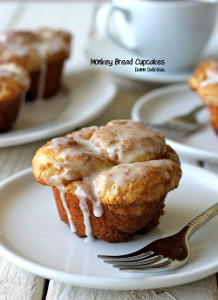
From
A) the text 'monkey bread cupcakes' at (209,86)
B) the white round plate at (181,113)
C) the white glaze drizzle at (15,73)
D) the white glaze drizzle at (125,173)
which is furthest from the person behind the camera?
the white glaze drizzle at (15,73)

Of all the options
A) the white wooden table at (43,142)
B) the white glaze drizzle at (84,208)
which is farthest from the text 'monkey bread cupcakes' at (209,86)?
the white glaze drizzle at (84,208)

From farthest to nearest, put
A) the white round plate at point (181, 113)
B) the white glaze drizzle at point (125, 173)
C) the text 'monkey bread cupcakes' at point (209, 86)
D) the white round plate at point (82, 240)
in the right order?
1. the text 'monkey bread cupcakes' at point (209, 86)
2. the white round plate at point (181, 113)
3. the white glaze drizzle at point (125, 173)
4. the white round plate at point (82, 240)

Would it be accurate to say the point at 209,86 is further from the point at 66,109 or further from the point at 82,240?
the point at 82,240

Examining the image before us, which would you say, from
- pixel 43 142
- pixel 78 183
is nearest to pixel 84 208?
pixel 78 183

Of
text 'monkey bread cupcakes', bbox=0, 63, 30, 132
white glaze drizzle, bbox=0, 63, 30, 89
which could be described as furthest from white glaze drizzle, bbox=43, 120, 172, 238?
white glaze drizzle, bbox=0, 63, 30, 89

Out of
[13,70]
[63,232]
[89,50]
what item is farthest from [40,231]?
[89,50]

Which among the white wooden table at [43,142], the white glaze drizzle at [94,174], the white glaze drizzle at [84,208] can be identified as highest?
the white glaze drizzle at [94,174]

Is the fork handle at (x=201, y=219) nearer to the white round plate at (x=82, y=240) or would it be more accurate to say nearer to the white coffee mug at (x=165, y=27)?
the white round plate at (x=82, y=240)
